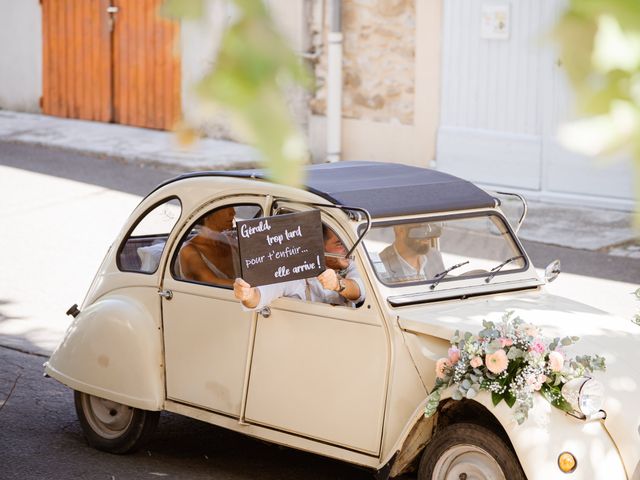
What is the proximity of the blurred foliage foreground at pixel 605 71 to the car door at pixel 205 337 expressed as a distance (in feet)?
14.4

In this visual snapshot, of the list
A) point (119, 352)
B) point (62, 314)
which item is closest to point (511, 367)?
point (119, 352)

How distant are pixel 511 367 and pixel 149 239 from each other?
8.62 feet

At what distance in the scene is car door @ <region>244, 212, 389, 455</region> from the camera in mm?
5383

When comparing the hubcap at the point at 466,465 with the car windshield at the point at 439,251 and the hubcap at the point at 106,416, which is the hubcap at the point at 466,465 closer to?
the car windshield at the point at 439,251

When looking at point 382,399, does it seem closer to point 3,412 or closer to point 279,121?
point 3,412

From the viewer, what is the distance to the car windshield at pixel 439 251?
571cm

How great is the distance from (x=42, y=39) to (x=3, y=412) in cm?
1380

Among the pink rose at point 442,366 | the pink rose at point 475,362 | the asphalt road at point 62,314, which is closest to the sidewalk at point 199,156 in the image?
the asphalt road at point 62,314


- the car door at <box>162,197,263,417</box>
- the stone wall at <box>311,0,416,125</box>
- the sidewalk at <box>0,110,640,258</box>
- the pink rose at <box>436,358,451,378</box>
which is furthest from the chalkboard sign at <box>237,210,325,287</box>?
the stone wall at <box>311,0,416,125</box>

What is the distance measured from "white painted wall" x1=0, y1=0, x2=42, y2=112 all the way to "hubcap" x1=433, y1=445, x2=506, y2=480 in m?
16.4

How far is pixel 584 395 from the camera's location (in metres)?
4.82

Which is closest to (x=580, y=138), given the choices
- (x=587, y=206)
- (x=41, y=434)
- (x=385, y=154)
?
(x=41, y=434)

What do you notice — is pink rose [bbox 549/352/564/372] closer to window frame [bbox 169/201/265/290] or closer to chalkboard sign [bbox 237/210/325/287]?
chalkboard sign [bbox 237/210/325/287]

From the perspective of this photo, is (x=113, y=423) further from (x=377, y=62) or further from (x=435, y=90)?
(x=377, y=62)
